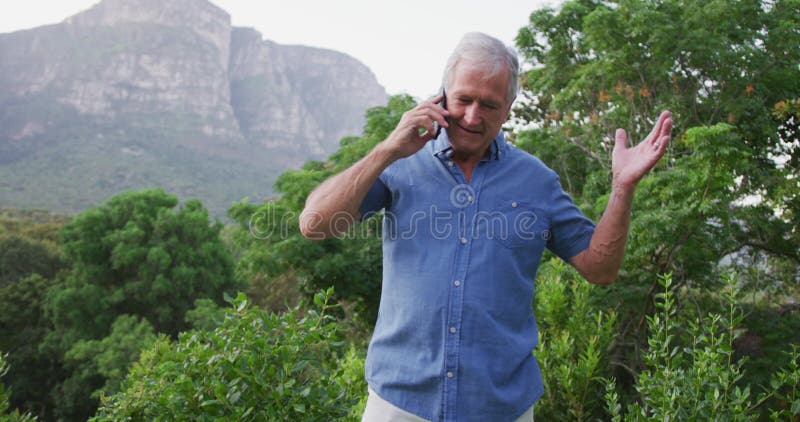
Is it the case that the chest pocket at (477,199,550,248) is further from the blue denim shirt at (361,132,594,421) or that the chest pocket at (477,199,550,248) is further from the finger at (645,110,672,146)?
the finger at (645,110,672,146)

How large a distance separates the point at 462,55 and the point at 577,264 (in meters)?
0.69

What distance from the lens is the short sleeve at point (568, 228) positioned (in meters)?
1.56

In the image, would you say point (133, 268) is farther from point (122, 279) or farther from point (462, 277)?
point (462, 277)

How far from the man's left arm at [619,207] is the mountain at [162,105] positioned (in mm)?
69911

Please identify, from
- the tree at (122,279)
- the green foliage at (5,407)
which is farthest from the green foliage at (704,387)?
the tree at (122,279)

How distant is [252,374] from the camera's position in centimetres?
163

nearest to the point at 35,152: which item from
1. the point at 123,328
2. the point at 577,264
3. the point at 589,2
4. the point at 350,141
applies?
the point at 123,328

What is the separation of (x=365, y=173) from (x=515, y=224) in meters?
0.44

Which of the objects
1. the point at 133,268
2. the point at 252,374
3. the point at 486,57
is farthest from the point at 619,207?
the point at 133,268

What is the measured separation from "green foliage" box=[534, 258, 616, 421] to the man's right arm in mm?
1557

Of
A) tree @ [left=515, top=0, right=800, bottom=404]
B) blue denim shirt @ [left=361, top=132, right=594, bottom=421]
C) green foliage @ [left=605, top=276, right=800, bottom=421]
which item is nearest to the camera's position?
blue denim shirt @ [left=361, top=132, right=594, bottom=421]

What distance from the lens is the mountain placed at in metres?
79.1

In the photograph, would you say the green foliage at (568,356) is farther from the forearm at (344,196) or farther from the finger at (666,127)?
the forearm at (344,196)

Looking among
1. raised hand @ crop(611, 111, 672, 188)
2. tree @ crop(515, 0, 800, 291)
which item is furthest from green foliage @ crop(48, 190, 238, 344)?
raised hand @ crop(611, 111, 672, 188)
